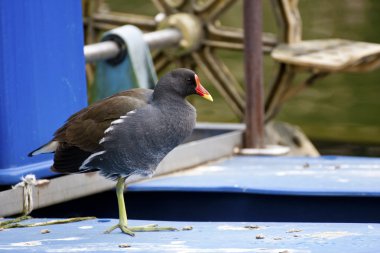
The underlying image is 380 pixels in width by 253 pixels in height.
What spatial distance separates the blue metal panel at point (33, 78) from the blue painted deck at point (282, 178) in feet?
1.79

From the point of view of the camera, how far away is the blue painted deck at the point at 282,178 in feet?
16.7

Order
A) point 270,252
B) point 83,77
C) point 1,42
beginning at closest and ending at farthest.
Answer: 1. point 270,252
2. point 1,42
3. point 83,77

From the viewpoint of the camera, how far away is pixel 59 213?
5141 millimetres

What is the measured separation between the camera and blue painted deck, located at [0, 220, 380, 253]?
390cm

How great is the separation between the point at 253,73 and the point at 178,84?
228cm

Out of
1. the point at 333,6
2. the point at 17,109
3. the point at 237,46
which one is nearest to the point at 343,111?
the point at 333,6

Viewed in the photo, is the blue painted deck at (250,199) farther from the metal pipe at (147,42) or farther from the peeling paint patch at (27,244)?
the peeling paint patch at (27,244)

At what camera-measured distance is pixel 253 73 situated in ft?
20.6

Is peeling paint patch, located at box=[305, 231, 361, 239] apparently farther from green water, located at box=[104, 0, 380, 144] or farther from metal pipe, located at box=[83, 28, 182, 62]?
green water, located at box=[104, 0, 380, 144]

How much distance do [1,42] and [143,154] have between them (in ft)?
3.38

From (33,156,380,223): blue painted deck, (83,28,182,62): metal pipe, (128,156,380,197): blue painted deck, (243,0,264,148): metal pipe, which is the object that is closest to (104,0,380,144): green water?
(83,28,182,62): metal pipe

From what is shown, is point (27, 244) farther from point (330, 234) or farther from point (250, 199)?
point (250, 199)

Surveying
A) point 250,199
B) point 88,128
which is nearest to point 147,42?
point 250,199

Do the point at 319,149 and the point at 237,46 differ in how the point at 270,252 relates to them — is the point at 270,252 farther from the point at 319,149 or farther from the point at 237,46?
the point at 319,149
